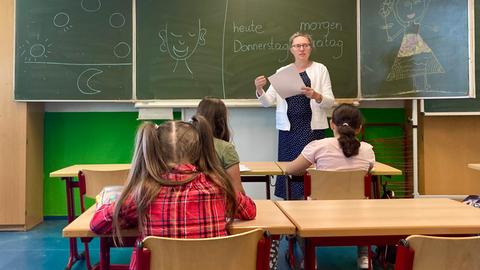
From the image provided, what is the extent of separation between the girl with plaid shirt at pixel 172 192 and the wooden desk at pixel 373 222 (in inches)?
11.9

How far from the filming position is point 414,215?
1.78 metres

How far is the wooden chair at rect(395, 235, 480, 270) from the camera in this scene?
1.34 metres

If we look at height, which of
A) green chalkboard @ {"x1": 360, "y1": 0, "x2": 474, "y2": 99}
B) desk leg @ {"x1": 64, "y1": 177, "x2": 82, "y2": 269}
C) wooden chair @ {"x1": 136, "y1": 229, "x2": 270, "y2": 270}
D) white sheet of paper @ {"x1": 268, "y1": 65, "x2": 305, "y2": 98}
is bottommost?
desk leg @ {"x1": 64, "y1": 177, "x2": 82, "y2": 269}

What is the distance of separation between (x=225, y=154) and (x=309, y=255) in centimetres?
78

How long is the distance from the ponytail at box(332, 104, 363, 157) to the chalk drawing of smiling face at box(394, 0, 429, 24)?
195 centimetres

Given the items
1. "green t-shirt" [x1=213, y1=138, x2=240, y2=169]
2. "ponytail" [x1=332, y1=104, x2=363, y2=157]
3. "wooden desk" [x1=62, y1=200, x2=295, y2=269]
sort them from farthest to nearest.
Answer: "ponytail" [x1=332, y1=104, x2=363, y2=157] < "green t-shirt" [x1=213, y1=138, x2=240, y2=169] < "wooden desk" [x1=62, y1=200, x2=295, y2=269]

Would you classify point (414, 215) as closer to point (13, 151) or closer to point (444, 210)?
point (444, 210)

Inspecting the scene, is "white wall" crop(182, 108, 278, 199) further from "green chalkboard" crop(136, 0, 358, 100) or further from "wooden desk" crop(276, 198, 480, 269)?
"wooden desk" crop(276, 198, 480, 269)

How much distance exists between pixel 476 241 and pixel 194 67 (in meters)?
3.49

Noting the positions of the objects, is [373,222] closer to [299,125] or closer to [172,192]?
[172,192]

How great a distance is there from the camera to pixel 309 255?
1.71 meters

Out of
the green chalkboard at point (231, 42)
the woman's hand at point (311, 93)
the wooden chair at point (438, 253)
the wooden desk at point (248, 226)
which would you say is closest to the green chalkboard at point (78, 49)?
the green chalkboard at point (231, 42)

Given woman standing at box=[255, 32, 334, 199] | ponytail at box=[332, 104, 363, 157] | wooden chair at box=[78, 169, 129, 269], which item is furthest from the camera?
woman standing at box=[255, 32, 334, 199]

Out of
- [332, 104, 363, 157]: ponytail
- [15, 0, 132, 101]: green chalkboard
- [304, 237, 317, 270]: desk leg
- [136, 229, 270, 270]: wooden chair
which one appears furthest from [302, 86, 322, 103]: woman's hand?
[136, 229, 270, 270]: wooden chair
